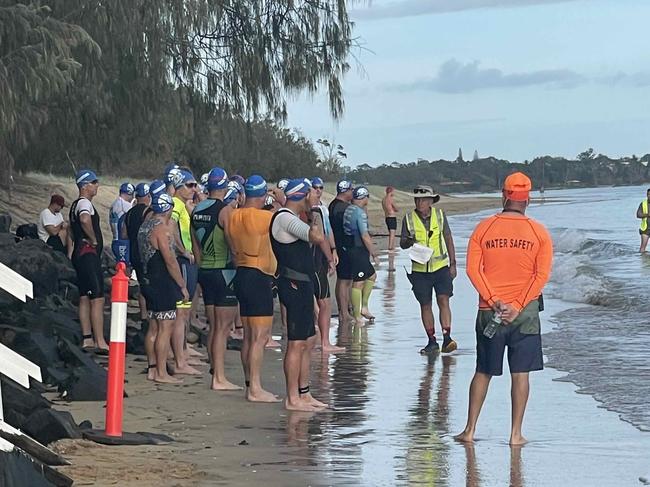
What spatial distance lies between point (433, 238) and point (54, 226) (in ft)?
16.0

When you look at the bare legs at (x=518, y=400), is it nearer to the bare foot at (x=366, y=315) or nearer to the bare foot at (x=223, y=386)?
the bare foot at (x=223, y=386)

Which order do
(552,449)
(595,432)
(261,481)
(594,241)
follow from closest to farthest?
(261,481), (552,449), (595,432), (594,241)

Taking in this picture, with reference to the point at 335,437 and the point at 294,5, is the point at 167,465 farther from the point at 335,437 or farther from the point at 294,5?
the point at 294,5

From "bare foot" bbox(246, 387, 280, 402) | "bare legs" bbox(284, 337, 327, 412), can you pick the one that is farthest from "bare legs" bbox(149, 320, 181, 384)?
"bare legs" bbox(284, 337, 327, 412)

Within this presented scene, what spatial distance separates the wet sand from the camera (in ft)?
26.6

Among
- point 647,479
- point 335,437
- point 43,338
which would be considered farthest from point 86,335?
point 647,479

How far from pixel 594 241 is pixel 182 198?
3455 centimetres

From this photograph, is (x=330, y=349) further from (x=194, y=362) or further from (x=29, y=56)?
(x=29, y=56)

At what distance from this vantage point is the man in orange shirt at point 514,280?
9070 millimetres

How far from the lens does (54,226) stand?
1625 cm

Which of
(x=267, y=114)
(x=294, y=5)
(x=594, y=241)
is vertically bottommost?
(x=594, y=241)

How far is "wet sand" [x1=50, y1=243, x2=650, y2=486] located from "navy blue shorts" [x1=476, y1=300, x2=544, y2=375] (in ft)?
1.90

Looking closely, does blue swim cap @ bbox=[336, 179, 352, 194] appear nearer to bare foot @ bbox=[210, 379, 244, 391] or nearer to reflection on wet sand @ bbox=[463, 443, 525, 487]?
bare foot @ bbox=[210, 379, 244, 391]

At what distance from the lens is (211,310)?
40.8 ft
